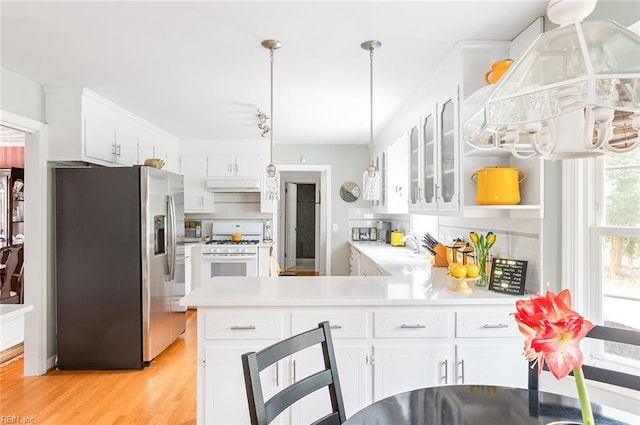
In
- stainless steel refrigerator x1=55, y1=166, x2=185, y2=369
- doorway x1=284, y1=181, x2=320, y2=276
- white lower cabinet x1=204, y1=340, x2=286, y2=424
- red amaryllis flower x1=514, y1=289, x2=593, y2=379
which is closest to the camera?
red amaryllis flower x1=514, y1=289, x2=593, y2=379

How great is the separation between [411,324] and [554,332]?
1.36 meters

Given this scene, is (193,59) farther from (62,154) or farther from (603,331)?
(603,331)

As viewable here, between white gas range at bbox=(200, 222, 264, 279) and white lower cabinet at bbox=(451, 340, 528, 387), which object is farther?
white gas range at bbox=(200, 222, 264, 279)

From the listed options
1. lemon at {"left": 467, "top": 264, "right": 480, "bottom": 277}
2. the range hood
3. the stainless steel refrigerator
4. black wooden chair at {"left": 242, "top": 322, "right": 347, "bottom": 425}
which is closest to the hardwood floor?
the stainless steel refrigerator

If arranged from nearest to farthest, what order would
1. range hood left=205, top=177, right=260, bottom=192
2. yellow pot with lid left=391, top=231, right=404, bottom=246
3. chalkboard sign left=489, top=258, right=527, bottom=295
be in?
chalkboard sign left=489, top=258, right=527, bottom=295, yellow pot with lid left=391, top=231, right=404, bottom=246, range hood left=205, top=177, right=260, bottom=192

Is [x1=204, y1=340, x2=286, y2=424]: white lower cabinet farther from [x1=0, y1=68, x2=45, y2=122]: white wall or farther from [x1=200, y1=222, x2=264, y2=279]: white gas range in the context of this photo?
[x1=200, y1=222, x2=264, y2=279]: white gas range

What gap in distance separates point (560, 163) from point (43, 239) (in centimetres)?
373

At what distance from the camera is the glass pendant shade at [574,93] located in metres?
0.83

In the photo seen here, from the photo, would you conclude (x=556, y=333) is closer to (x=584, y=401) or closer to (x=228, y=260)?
(x=584, y=401)

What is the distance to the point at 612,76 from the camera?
801 millimetres

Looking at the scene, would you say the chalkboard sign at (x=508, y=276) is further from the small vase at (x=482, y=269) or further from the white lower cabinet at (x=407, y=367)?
the white lower cabinet at (x=407, y=367)

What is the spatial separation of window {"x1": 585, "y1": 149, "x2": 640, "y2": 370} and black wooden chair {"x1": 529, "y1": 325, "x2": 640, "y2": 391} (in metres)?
0.50

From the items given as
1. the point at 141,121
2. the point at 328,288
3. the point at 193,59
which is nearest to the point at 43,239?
the point at 141,121

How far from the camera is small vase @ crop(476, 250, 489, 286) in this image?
2.39 metres
